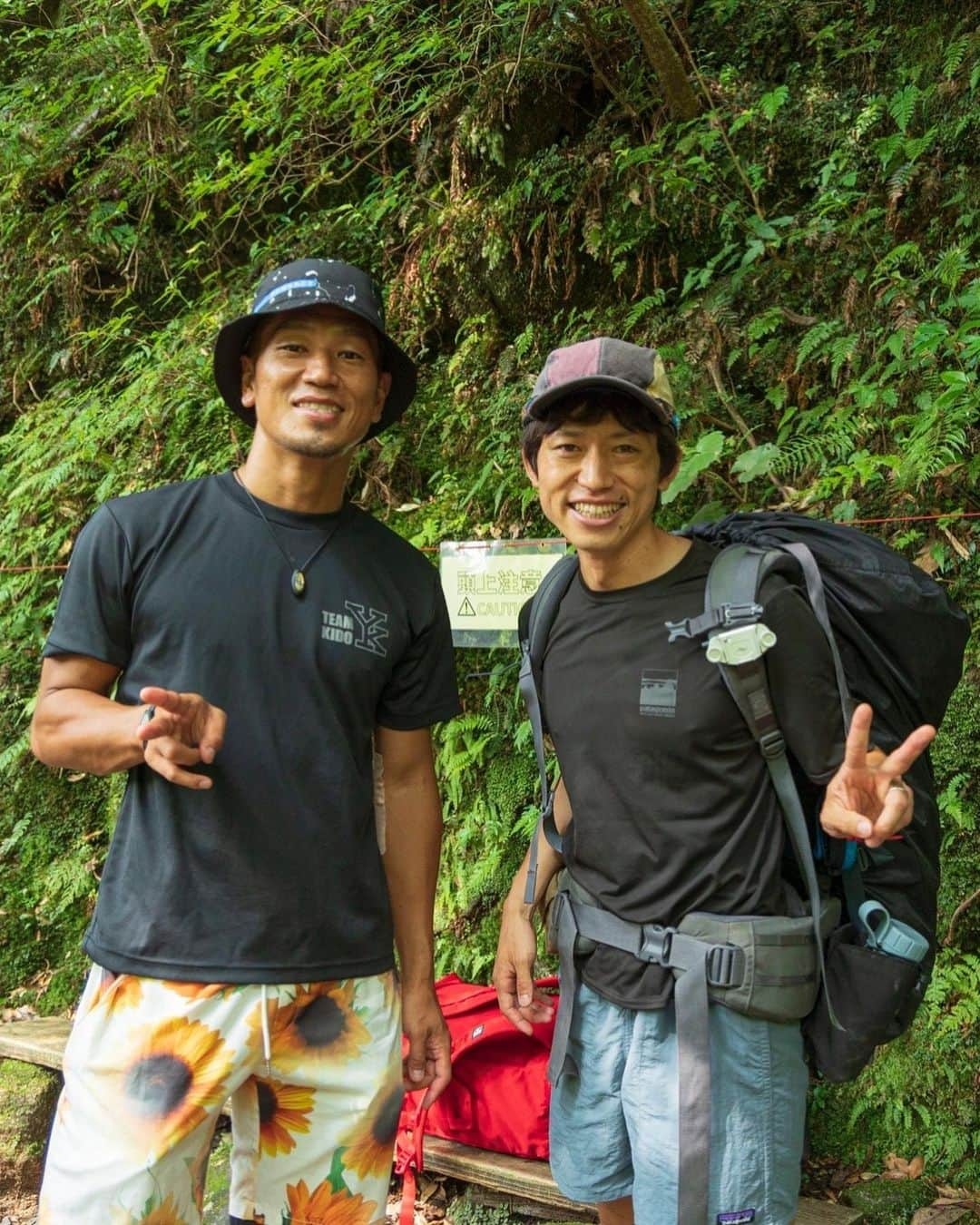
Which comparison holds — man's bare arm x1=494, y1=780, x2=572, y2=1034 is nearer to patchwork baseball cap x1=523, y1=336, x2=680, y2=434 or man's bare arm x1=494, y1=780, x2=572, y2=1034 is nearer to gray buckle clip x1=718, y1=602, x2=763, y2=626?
gray buckle clip x1=718, y1=602, x2=763, y2=626

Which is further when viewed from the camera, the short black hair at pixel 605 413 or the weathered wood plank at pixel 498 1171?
the weathered wood plank at pixel 498 1171

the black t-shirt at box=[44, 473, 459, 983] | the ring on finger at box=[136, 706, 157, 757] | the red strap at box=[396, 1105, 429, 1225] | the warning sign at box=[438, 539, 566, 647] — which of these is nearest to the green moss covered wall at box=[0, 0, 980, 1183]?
the warning sign at box=[438, 539, 566, 647]

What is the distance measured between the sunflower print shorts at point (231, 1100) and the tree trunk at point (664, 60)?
4662mm

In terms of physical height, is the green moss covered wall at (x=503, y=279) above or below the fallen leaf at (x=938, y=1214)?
above

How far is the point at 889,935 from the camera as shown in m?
2.36

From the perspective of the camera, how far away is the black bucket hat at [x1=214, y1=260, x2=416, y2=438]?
2.53 m

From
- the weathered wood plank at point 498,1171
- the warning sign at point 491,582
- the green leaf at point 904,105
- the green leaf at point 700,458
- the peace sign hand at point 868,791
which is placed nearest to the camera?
the peace sign hand at point 868,791

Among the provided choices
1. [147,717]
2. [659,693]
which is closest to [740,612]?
[659,693]

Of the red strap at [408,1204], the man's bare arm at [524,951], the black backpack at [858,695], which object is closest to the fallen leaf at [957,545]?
the black backpack at [858,695]

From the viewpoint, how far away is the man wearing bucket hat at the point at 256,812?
227cm

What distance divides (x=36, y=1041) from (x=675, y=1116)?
3.82m

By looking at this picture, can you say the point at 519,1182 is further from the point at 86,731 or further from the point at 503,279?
the point at 503,279

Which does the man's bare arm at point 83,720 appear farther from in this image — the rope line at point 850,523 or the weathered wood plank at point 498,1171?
the weathered wood plank at point 498,1171

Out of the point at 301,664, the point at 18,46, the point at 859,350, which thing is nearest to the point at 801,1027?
the point at 301,664
